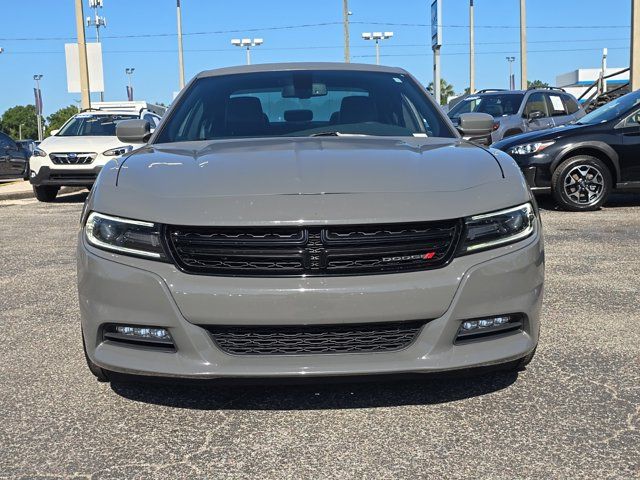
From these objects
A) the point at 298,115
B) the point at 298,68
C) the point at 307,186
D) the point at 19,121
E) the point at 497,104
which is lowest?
the point at 19,121

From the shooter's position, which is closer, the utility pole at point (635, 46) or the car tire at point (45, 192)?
the car tire at point (45, 192)

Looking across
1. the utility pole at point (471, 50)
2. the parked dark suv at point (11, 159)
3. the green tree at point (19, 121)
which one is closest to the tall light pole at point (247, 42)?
the utility pole at point (471, 50)

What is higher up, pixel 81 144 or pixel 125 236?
pixel 125 236

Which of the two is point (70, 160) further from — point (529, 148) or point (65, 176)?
point (529, 148)

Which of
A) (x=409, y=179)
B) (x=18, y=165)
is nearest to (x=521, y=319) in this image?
(x=409, y=179)

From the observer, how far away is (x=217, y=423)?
116 inches

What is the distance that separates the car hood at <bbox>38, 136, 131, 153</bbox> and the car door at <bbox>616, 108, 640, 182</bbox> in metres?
7.53

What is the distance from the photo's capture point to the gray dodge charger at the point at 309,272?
2.69m

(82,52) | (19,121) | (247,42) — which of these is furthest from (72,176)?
(19,121)

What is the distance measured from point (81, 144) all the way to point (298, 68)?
8482mm

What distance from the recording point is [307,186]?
287 centimetres

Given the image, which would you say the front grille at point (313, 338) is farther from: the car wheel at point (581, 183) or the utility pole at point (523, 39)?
the utility pole at point (523, 39)

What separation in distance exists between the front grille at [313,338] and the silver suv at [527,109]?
12.5m

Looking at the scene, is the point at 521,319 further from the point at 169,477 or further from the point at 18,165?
the point at 18,165
